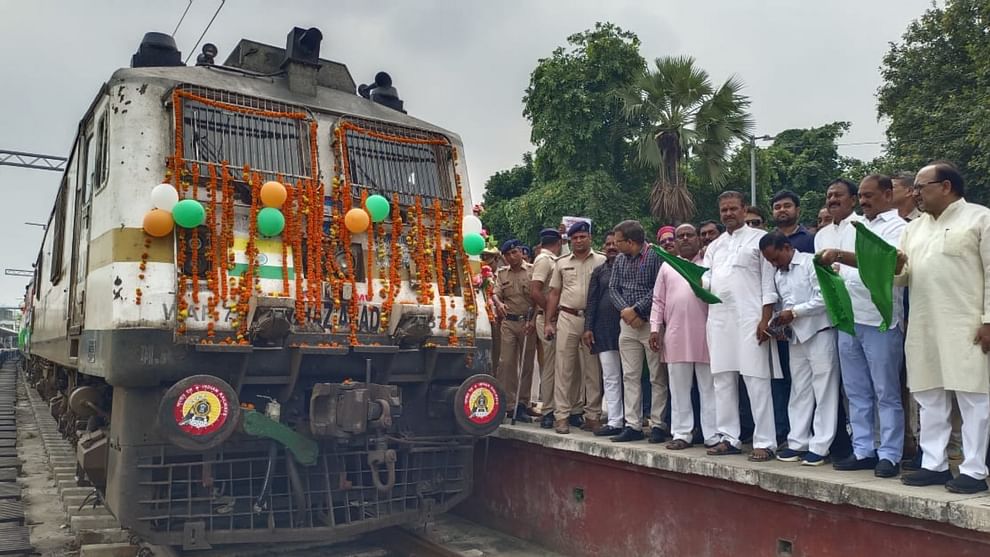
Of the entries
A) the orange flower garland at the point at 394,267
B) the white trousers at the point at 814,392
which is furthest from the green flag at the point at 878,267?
the orange flower garland at the point at 394,267

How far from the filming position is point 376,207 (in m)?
5.50

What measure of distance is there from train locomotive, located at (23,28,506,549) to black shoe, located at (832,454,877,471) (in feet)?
7.62

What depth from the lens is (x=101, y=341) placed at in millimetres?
4848

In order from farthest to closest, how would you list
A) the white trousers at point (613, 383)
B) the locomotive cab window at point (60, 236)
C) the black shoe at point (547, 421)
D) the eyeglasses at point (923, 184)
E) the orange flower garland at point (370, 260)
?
the locomotive cab window at point (60, 236) < the black shoe at point (547, 421) < the white trousers at point (613, 383) < the orange flower garland at point (370, 260) < the eyeglasses at point (923, 184)

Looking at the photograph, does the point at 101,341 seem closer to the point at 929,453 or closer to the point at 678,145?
the point at 929,453

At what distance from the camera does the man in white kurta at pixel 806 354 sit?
4.68 m

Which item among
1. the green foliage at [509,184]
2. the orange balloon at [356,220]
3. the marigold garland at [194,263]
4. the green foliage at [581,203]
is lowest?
the marigold garland at [194,263]

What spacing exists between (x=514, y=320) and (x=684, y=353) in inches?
90.1

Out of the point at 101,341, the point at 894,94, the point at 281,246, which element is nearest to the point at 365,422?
the point at 281,246

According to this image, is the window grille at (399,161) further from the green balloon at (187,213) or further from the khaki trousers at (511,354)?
the khaki trousers at (511,354)

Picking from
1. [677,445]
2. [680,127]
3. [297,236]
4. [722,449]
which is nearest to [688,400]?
[677,445]

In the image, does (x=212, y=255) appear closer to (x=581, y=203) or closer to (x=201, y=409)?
(x=201, y=409)

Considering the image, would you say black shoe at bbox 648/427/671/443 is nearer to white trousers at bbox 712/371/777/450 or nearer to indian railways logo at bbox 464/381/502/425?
white trousers at bbox 712/371/777/450

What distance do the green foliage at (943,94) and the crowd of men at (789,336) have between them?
1313 cm
